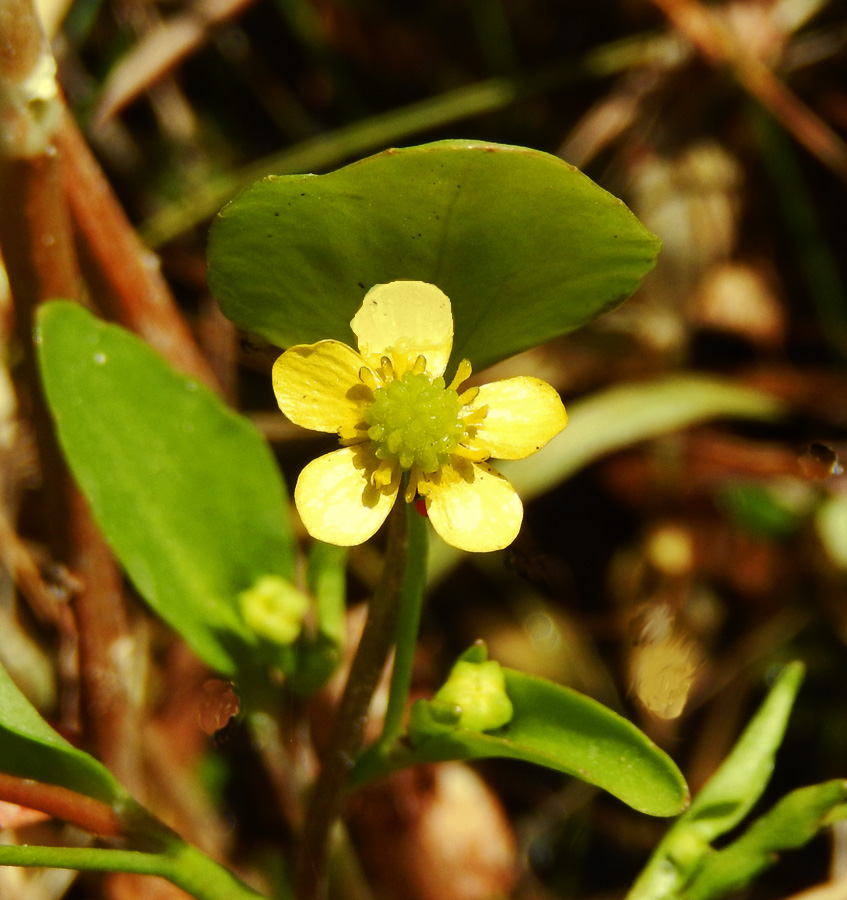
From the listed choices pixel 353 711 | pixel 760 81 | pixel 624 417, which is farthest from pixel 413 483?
pixel 760 81

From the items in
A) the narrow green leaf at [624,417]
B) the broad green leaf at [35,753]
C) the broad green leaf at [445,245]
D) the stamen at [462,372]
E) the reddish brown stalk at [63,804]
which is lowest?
the reddish brown stalk at [63,804]

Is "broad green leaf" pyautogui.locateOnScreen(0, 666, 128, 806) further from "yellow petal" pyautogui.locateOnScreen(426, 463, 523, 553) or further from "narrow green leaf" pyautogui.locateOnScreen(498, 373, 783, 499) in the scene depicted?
"narrow green leaf" pyautogui.locateOnScreen(498, 373, 783, 499)

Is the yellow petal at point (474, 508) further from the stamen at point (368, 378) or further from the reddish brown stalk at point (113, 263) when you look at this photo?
the reddish brown stalk at point (113, 263)

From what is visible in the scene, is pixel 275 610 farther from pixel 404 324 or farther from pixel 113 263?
pixel 113 263

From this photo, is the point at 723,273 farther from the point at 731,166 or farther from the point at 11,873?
the point at 11,873

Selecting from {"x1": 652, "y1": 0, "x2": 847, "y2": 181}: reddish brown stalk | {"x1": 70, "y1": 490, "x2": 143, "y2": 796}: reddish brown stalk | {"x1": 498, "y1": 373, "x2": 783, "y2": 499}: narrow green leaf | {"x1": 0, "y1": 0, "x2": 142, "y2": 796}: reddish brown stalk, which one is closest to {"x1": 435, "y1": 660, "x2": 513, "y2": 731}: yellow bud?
{"x1": 0, "y1": 0, "x2": 142, "y2": 796}: reddish brown stalk

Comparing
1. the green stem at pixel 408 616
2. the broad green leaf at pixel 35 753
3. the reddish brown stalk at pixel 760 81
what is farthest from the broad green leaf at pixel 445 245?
the reddish brown stalk at pixel 760 81

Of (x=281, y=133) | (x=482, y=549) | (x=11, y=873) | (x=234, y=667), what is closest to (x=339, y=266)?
(x=482, y=549)
